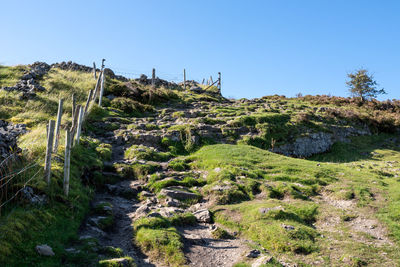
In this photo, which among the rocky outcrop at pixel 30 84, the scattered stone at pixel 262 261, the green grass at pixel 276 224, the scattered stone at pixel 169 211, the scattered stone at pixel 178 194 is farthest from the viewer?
the rocky outcrop at pixel 30 84

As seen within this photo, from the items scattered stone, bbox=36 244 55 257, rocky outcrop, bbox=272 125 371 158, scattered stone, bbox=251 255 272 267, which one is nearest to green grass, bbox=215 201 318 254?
scattered stone, bbox=251 255 272 267

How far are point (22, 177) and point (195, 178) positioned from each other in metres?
7.71

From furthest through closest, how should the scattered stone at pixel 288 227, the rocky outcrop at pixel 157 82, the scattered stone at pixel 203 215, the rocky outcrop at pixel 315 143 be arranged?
the rocky outcrop at pixel 157 82 < the rocky outcrop at pixel 315 143 < the scattered stone at pixel 203 215 < the scattered stone at pixel 288 227

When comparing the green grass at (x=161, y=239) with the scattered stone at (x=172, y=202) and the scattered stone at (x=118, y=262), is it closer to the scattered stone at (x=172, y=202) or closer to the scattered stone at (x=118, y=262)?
the scattered stone at (x=118, y=262)

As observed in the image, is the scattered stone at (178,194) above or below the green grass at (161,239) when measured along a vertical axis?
above

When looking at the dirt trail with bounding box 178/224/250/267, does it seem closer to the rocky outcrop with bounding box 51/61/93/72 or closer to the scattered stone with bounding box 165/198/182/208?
the scattered stone with bounding box 165/198/182/208

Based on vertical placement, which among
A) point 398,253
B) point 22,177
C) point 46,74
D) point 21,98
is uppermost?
point 46,74

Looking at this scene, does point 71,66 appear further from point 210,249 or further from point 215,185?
point 210,249

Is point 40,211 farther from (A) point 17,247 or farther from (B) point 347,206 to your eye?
(B) point 347,206

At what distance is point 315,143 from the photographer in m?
25.1

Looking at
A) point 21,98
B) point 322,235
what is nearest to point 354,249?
point 322,235

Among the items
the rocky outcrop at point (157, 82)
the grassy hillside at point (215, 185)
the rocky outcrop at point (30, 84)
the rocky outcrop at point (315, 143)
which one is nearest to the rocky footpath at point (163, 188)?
the rocky outcrop at point (315, 143)

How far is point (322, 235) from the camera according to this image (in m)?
9.28

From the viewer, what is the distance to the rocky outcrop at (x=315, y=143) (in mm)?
23234
